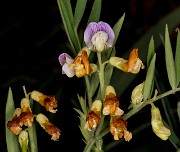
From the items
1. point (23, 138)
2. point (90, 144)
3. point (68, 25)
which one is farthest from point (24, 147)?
point (68, 25)

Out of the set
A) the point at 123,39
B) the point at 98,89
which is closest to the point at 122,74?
the point at 98,89

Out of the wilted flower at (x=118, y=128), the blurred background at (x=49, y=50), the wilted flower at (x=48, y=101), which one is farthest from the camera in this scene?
the blurred background at (x=49, y=50)

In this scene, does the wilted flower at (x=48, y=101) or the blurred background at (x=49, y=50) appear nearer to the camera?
the wilted flower at (x=48, y=101)

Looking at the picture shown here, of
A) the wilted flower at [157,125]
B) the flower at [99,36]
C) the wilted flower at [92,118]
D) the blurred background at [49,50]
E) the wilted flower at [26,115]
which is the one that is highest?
the blurred background at [49,50]

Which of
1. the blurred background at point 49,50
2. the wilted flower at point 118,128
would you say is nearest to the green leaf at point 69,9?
the wilted flower at point 118,128

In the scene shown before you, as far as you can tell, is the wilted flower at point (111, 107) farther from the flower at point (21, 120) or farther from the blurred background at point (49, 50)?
the blurred background at point (49, 50)

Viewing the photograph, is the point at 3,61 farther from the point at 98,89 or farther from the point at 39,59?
the point at 98,89
